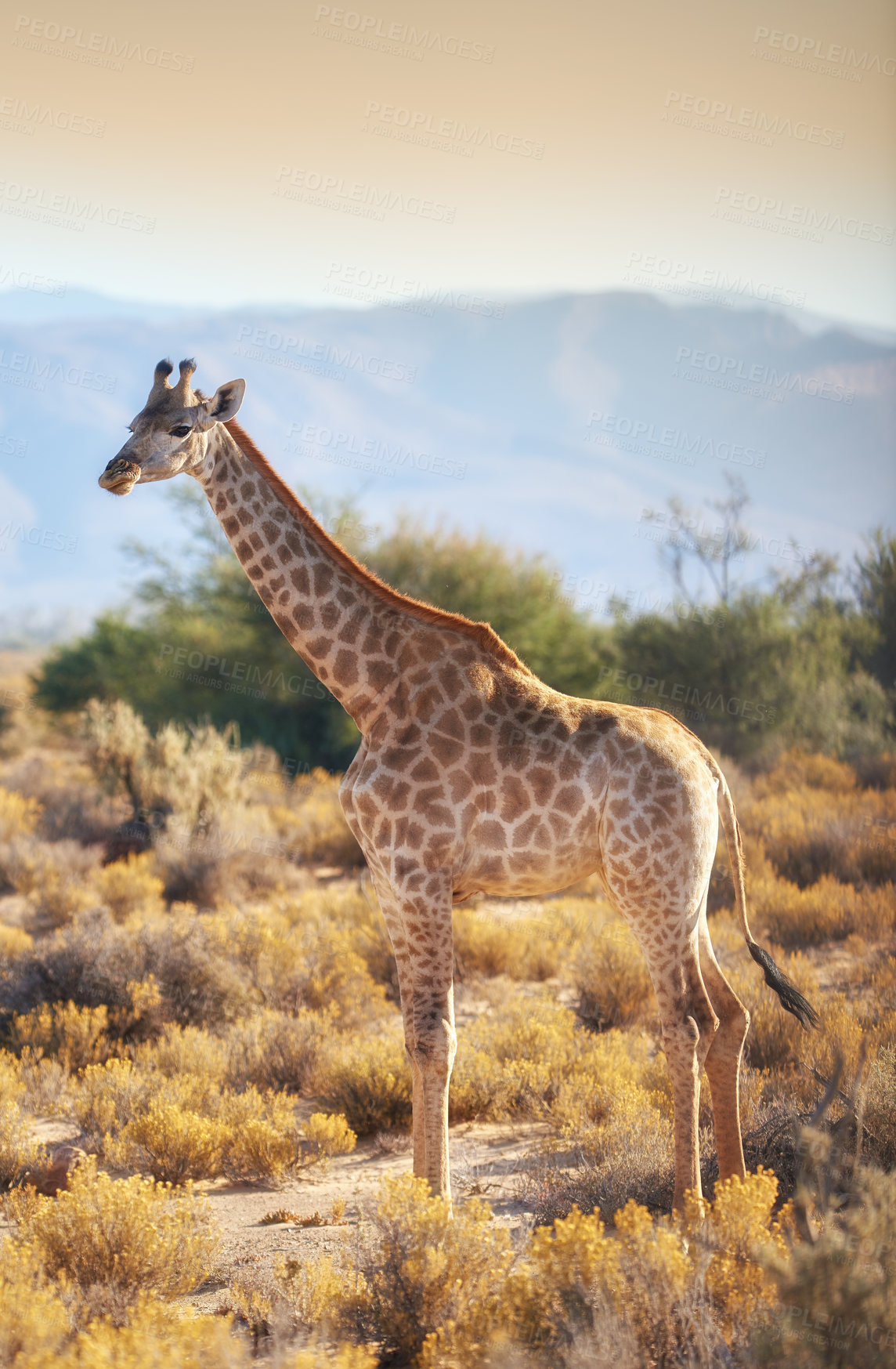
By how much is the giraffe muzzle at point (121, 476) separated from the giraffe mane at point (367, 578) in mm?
664

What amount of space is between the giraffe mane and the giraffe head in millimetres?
174

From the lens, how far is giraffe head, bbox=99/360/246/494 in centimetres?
440

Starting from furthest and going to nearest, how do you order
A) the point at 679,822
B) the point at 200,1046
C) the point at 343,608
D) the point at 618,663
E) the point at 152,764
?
1. the point at 618,663
2. the point at 152,764
3. the point at 200,1046
4. the point at 343,608
5. the point at 679,822

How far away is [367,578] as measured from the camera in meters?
4.88

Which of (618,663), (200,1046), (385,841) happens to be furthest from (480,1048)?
(618,663)

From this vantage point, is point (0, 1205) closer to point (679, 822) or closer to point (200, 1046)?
point (200, 1046)

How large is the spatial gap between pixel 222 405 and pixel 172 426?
30 centimetres

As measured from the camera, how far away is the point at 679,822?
4477 mm

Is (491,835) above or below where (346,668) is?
below

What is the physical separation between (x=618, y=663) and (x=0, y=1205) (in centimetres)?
1434
